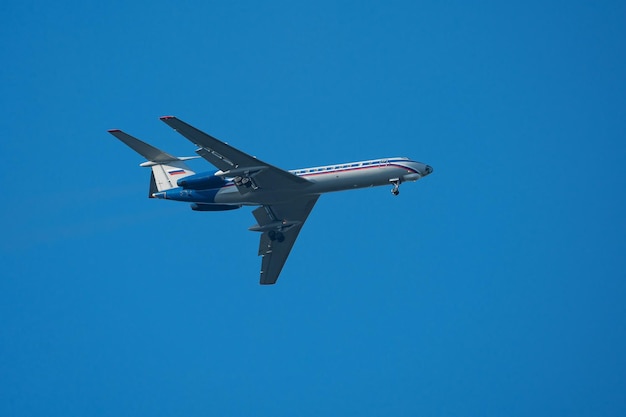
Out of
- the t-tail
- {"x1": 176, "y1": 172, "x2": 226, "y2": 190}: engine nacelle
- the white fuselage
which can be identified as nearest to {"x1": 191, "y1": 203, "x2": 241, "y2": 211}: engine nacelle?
{"x1": 176, "y1": 172, "x2": 226, "y2": 190}: engine nacelle

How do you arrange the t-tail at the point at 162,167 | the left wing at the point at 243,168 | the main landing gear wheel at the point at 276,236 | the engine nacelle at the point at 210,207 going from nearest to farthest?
the left wing at the point at 243,168 → the t-tail at the point at 162,167 → the engine nacelle at the point at 210,207 → the main landing gear wheel at the point at 276,236

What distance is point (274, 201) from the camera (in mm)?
67562

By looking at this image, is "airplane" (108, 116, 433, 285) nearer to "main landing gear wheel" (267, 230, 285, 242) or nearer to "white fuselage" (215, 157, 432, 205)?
"white fuselage" (215, 157, 432, 205)

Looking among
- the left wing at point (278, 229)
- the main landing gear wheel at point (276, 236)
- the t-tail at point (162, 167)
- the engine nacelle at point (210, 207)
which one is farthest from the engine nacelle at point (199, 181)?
the main landing gear wheel at point (276, 236)

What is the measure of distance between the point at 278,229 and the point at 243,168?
8232mm

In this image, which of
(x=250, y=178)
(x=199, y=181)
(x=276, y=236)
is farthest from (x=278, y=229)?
(x=199, y=181)

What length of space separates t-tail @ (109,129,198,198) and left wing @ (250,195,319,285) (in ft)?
20.7

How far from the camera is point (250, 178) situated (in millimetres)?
65438

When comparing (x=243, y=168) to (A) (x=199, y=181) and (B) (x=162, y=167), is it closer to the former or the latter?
(A) (x=199, y=181)

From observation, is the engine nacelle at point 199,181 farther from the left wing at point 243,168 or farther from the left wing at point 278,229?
the left wing at point 278,229

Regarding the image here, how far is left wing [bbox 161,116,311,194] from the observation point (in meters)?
63.0

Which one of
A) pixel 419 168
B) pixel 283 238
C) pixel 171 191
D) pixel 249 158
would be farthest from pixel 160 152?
pixel 419 168

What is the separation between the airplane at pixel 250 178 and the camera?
6425cm

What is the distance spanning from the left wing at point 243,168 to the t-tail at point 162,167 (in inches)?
124
